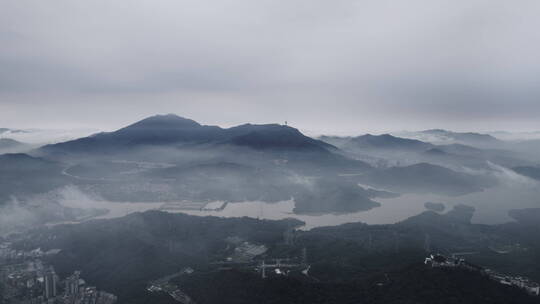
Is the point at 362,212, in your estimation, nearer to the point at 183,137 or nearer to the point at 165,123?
the point at 183,137

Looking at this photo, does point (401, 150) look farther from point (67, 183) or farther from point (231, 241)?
point (231, 241)

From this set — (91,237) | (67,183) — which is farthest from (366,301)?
(67,183)

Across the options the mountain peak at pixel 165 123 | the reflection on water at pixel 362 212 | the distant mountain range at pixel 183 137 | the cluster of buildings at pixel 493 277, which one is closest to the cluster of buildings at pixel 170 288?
the cluster of buildings at pixel 493 277

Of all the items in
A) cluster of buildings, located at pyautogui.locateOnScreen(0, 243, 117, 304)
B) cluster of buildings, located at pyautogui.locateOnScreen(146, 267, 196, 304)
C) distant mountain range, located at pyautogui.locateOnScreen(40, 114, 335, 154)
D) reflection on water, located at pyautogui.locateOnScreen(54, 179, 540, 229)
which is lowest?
cluster of buildings, located at pyautogui.locateOnScreen(0, 243, 117, 304)

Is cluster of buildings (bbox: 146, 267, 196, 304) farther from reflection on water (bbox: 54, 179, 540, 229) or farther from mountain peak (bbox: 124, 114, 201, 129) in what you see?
mountain peak (bbox: 124, 114, 201, 129)

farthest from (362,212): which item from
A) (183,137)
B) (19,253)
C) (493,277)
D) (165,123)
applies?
(165,123)

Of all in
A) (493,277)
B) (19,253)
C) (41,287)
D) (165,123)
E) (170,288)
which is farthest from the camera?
(165,123)

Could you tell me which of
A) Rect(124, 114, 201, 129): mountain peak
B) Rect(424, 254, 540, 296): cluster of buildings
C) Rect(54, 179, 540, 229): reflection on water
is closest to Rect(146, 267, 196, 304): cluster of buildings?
Rect(424, 254, 540, 296): cluster of buildings
